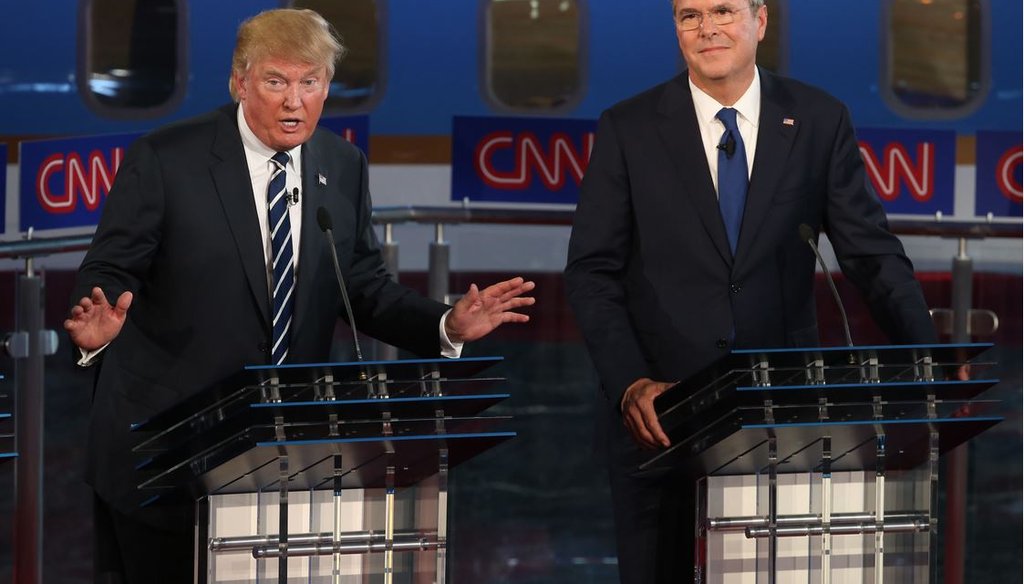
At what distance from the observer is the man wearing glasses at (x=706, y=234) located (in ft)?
10.6

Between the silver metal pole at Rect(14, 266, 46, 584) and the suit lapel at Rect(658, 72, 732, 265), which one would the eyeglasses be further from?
the silver metal pole at Rect(14, 266, 46, 584)

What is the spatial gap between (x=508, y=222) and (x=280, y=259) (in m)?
1.81

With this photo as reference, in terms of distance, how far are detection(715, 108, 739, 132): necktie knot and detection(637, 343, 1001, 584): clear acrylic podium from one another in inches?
26.6

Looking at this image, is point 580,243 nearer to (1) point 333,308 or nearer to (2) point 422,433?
(1) point 333,308

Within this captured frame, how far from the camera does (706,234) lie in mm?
3256

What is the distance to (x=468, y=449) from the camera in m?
2.71

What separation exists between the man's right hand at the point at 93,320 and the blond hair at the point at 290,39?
0.56 meters

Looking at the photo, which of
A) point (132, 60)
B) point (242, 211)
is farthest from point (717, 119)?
point (132, 60)

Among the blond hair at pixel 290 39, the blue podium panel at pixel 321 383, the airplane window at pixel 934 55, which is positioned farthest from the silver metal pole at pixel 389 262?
the airplane window at pixel 934 55

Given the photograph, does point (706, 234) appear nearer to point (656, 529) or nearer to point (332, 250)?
point (656, 529)

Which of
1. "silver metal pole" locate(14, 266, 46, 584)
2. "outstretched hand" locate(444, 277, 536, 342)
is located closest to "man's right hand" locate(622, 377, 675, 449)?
"outstretched hand" locate(444, 277, 536, 342)

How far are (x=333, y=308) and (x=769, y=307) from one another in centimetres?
87

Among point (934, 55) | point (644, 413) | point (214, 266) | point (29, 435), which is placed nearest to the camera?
point (644, 413)

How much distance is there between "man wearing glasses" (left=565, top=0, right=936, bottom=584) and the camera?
→ 3223mm
